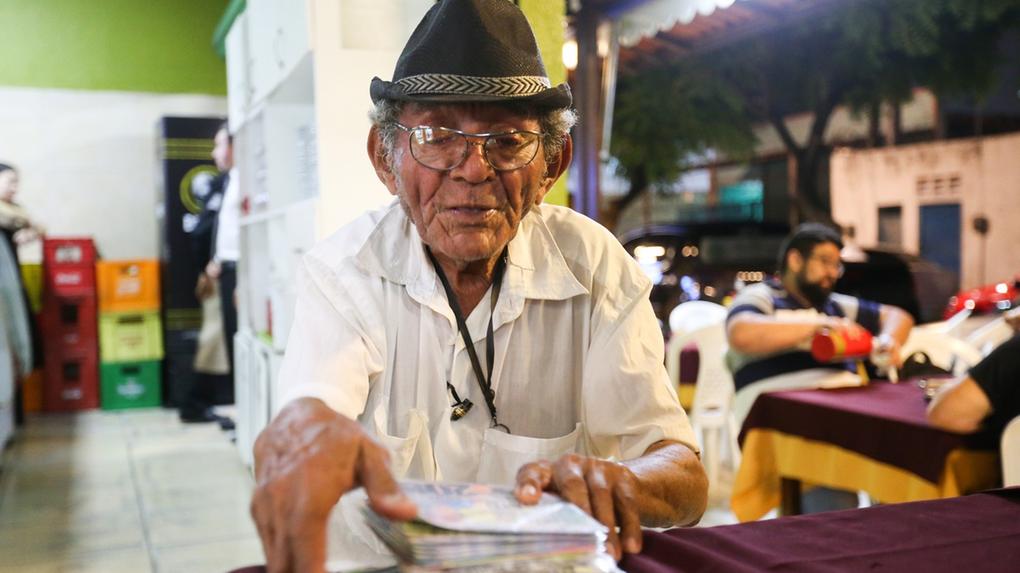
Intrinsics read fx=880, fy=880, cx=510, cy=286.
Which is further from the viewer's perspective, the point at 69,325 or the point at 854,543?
the point at 69,325

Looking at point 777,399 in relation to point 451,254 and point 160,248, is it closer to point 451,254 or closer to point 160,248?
point 451,254

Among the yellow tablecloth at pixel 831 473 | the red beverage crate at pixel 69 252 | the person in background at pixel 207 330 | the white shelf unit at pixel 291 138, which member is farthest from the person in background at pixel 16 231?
the yellow tablecloth at pixel 831 473

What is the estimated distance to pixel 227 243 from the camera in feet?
18.7

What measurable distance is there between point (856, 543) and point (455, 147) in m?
0.78

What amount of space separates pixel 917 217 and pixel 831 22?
258 centimetres

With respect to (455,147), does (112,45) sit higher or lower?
higher

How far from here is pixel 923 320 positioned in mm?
9867

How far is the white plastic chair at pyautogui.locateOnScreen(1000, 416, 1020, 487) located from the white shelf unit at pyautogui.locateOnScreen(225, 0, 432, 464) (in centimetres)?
199

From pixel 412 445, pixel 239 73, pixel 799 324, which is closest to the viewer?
pixel 412 445

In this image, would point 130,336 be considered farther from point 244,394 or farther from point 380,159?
point 380,159

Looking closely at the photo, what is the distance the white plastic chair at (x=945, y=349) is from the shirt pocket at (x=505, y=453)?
335 cm

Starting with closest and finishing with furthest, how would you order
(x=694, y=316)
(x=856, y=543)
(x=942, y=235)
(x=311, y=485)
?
(x=311, y=485), (x=856, y=543), (x=694, y=316), (x=942, y=235)

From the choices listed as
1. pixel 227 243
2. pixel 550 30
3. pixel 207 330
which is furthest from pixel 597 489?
pixel 207 330

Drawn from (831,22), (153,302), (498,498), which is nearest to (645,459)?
(498,498)
